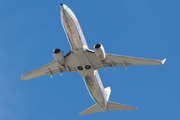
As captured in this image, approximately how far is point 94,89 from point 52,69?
7.29 m

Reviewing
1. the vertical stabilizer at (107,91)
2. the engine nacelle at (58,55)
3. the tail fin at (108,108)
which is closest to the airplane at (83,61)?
the engine nacelle at (58,55)

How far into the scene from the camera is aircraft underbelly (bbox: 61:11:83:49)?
110 feet

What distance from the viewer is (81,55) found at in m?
36.5

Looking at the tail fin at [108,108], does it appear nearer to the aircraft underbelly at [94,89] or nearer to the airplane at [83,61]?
the airplane at [83,61]

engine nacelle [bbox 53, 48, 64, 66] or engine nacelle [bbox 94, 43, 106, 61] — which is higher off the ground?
engine nacelle [bbox 53, 48, 64, 66]

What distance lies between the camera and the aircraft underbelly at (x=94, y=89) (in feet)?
128

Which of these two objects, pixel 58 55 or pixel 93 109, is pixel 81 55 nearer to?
pixel 58 55

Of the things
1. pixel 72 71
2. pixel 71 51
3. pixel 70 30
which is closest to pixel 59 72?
pixel 72 71

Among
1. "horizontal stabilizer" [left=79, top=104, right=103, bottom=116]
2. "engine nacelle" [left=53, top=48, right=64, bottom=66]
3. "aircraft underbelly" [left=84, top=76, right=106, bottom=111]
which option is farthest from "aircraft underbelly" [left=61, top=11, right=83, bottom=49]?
"horizontal stabilizer" [left=79, top=104, right=103, bottom=116]

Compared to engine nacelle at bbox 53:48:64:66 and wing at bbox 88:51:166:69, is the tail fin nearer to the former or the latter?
wing at bbox 88:51:166:69

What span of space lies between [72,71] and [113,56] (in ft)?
22.9

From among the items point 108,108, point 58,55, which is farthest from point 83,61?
point 108,108

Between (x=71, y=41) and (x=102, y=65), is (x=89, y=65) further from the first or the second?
(x=71, y=41)

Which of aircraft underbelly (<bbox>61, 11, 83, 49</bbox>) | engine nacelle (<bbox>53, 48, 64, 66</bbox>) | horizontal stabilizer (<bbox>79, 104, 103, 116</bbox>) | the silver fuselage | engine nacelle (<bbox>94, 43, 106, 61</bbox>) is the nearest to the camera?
aircraft underbelly (<bbox>61, 11, 83, 49</bbox>)
